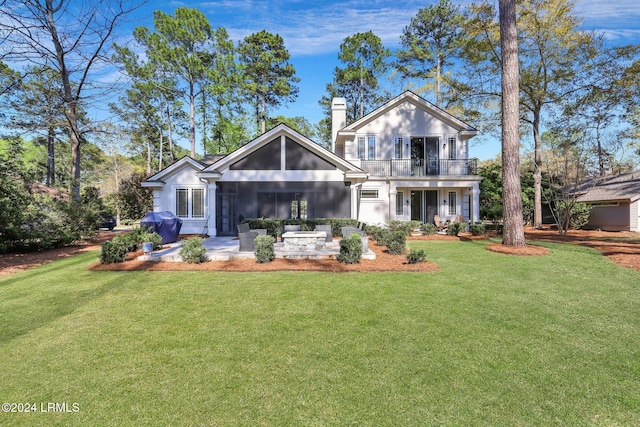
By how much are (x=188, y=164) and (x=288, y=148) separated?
6.45 meters

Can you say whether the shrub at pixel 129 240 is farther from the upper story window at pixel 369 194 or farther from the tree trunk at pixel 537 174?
the tree trunk at pixel 537 174

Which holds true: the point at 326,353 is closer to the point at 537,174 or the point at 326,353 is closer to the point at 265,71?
the point at 537,174

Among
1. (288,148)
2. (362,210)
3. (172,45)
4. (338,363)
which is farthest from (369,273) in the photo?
(172,45)

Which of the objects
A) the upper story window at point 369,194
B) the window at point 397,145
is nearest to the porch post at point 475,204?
the window at point 397,145

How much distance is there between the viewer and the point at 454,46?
27828 mm

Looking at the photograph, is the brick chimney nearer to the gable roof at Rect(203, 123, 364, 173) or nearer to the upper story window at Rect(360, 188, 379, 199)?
the upper story window at Rect(360, 188, 379, 199)

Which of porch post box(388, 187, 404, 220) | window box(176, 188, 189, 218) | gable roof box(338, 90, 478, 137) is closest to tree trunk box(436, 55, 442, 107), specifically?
gable roof box(338, 90, 478, 137)

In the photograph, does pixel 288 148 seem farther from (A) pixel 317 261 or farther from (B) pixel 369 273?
(B) pixel 369 273

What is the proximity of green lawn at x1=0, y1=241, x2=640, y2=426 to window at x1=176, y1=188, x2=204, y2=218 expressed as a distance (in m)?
10.9

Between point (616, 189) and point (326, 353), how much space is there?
27.4 meters

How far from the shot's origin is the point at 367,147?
19812 millimetres

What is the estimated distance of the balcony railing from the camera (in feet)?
62.7

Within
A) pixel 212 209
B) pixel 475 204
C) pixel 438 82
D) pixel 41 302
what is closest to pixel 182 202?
pixel 212 209

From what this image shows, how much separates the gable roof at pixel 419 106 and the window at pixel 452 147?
84 cm
